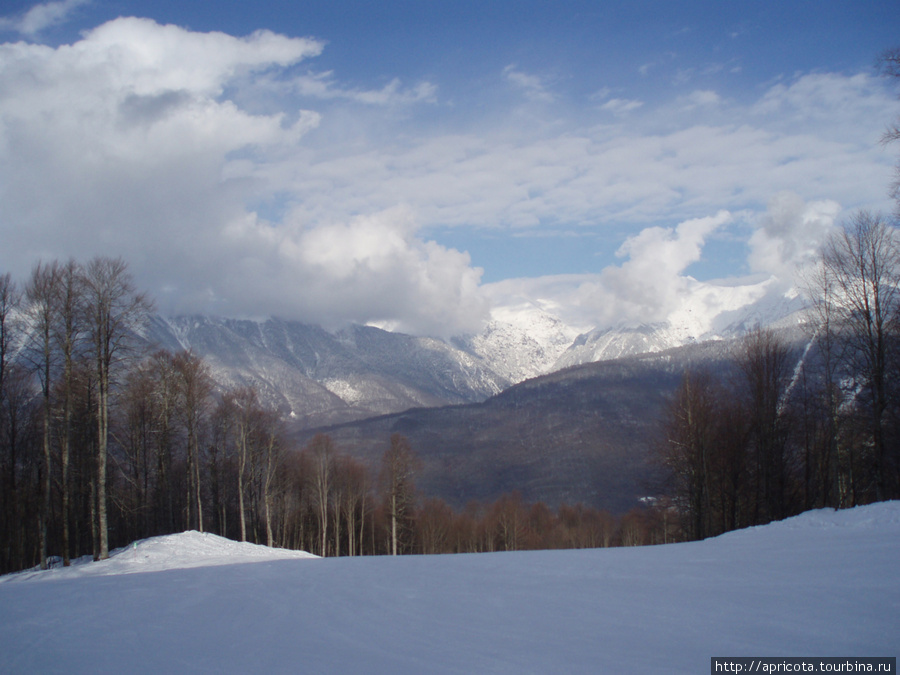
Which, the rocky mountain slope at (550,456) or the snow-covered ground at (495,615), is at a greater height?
the snow-covered ground at (495,615)

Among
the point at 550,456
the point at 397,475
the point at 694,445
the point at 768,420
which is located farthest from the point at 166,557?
the point at 550,456

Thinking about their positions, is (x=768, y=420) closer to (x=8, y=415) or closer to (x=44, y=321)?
(x=44, y=321)

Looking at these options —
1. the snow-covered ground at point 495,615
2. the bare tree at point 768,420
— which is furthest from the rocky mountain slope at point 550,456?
the snow-covered ground at point 495,615

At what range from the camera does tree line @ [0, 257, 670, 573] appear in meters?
21.9

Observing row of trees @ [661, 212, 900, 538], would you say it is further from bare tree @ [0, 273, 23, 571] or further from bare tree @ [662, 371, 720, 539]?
bare tree @ [0, 273, 23, 571]

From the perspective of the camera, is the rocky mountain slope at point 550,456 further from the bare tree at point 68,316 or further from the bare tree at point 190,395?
the bare tree at point 68,316

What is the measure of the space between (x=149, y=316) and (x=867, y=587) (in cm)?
2457

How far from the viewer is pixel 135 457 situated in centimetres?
3384

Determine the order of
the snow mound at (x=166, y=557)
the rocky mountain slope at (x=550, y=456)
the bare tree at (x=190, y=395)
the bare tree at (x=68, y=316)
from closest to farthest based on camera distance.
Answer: the snow mound at (x=166, y=557) → the bare tree at (x=68, y=316) → the bare tree at (x=190, y=395) → the rocky mountain slope at (x=550, y=456)

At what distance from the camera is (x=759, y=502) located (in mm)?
29953

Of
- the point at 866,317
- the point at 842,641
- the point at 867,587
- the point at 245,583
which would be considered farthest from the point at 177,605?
the point at 866,317

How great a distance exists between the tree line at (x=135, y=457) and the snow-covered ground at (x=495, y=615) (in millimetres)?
11373

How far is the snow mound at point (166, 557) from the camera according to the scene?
62.2 ft

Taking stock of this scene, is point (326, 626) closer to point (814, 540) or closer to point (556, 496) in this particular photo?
point (814, 540)
